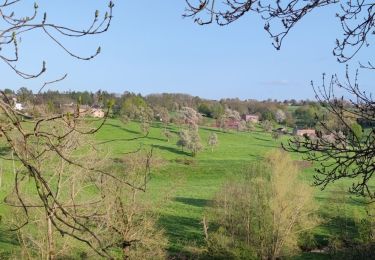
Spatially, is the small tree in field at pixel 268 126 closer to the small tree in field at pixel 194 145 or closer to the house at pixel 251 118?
the house at pixel 251 118

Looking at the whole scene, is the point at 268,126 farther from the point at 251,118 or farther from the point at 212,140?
the point at 212,140

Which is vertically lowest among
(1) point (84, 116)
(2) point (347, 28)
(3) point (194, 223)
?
(3) point (194, 223)

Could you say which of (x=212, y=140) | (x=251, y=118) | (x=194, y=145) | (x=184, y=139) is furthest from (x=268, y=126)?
(x=184, y=139)

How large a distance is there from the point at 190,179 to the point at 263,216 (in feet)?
73.8

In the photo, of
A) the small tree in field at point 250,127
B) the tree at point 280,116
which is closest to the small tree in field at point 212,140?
the small tree in field at point 250,127

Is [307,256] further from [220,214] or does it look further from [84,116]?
[84,116]

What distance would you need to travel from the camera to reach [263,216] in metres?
25.6

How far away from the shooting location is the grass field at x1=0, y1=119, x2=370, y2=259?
26220 mm

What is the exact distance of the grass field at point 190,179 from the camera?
26.2 metres

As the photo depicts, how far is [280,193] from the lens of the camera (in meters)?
26.0

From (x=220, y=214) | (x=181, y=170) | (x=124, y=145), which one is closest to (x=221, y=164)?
(x=181, y=170)

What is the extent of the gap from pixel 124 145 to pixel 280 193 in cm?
2966

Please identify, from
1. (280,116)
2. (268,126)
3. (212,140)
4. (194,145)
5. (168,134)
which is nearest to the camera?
(194,145)

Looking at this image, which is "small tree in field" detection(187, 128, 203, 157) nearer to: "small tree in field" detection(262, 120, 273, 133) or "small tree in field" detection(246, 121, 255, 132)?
"small tree in field" detection(262, 120, 273, 133)
